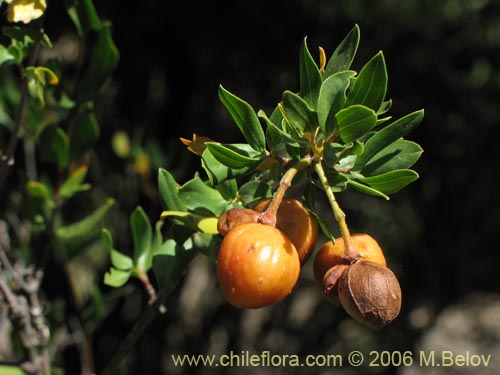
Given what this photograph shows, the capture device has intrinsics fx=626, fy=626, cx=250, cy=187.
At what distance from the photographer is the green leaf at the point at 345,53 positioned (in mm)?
714

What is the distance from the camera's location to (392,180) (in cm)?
73

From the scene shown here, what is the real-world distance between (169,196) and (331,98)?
0.89 feet

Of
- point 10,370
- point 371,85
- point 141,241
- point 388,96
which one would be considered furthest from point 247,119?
point 388,96

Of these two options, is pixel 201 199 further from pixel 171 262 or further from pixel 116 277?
pixel 116 277

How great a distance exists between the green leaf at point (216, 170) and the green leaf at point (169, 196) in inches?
4.1

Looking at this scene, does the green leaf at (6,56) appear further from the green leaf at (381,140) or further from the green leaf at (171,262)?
the green leaf at (381,140)

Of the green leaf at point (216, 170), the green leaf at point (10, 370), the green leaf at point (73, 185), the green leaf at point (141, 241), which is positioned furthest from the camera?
the green leaf at point (73, 185)

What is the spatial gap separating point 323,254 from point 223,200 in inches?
6.3

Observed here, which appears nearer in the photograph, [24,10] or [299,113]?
[299,113]

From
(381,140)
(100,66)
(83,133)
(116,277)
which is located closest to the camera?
(381,140)

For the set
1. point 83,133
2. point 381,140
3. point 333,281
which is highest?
point 381,140

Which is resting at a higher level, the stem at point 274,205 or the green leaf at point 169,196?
the stem at point 274,205

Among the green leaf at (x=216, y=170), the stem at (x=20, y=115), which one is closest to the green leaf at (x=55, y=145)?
the stem at (x=20, y=115)

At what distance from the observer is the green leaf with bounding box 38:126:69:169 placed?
120cm
